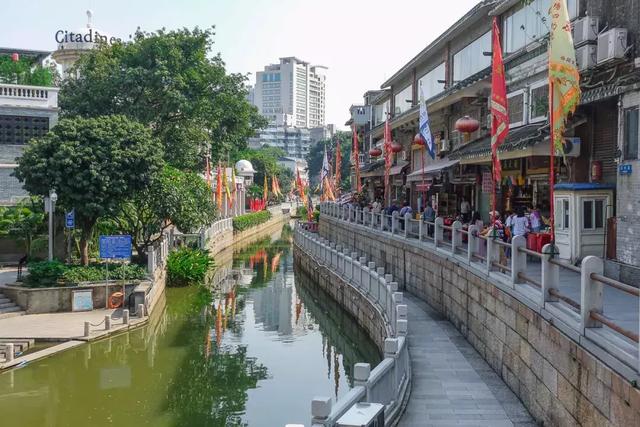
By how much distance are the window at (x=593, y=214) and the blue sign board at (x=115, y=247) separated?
14940 millimetres

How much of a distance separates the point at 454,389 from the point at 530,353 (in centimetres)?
161

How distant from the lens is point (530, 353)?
10.4 m

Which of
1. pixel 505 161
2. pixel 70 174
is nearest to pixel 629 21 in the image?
pixel 505 161

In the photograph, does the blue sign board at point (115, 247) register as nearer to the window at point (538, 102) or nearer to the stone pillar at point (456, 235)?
the stone pillar at point (456, 235)

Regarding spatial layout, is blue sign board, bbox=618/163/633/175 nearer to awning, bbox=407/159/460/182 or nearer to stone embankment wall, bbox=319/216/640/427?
stone embankment wall, bbox=319/216/640/427

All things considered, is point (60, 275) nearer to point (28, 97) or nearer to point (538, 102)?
point (28, 97)

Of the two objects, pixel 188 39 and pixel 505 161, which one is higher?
pixel 188 39

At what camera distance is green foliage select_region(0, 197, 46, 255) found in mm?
28309

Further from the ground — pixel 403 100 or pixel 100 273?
pixel 403 100

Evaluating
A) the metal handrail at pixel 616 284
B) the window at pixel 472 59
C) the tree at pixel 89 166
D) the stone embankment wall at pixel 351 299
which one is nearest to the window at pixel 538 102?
the window at pixel 472 59

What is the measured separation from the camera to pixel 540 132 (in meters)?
17.1

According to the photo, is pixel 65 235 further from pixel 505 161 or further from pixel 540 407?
pixel 540 407

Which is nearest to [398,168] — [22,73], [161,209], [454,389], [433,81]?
[433,81]

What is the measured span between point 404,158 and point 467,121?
1659cm
